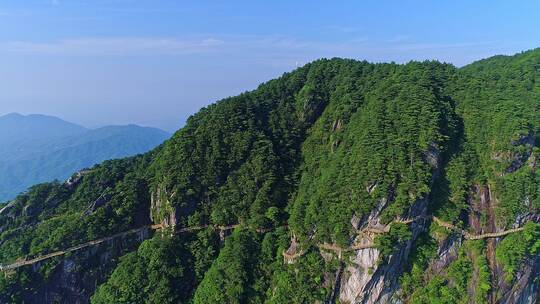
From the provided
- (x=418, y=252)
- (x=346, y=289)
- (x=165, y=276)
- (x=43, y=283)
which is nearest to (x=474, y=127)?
(x=418, y=252)

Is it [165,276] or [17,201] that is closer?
[165,276]

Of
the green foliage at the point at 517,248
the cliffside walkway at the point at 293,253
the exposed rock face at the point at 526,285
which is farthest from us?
the cliffside walkway at the point at 293,253

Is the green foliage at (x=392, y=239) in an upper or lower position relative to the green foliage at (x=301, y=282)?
upper

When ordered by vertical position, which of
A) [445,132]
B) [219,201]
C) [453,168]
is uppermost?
[445,132]

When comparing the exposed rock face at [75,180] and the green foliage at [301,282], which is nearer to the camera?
the green foliage at [301,282]

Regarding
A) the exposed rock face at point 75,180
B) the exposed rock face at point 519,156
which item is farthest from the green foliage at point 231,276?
the exposed rock face at point 519,156

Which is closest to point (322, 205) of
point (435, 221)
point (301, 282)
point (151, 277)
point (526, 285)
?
point (301, 282)

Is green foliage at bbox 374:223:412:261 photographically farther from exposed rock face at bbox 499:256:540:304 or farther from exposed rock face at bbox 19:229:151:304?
exposed rock face at bbox 19:229:151:304

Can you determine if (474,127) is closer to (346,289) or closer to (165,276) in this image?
(346,289)

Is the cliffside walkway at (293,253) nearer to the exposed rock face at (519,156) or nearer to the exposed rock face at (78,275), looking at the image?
the exposed rock face at (78,275)
